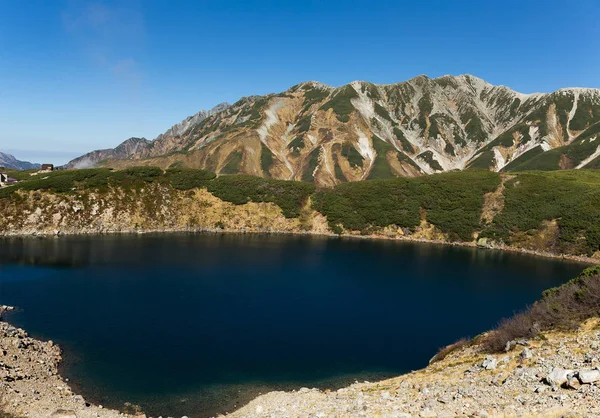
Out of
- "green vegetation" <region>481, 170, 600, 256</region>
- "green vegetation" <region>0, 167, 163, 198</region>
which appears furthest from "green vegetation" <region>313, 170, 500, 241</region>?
"green vegetation" <region>0, 167, 163, 198</region>

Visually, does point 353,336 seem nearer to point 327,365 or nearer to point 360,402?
point 327,365

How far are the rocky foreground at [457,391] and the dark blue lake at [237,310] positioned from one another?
3.37 metres

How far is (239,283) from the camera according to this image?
198ft

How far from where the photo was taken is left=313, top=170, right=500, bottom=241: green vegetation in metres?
112

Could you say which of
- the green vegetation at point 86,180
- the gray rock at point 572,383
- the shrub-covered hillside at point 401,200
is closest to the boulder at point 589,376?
the gray rock at point 572,383

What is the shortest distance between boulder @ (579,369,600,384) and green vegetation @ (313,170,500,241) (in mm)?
96668

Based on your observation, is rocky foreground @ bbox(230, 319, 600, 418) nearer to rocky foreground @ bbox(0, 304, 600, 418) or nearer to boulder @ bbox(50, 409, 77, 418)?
rocky foreground @ bbox(0, 304, 600, 418)

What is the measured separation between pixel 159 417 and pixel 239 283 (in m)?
34.8

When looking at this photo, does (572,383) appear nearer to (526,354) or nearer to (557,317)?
(526,354)

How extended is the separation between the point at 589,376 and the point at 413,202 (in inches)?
4179

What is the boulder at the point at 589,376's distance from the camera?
15.9m

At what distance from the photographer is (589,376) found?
630 inches

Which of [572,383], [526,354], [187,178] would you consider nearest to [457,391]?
[526,354]

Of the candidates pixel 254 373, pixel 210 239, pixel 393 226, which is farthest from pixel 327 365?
pixel 393 226
